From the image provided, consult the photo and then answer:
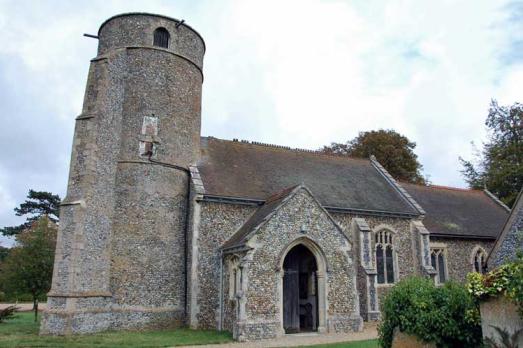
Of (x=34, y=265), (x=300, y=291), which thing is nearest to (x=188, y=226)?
(x=300, y=291)

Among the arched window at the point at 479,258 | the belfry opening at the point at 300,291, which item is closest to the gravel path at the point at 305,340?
the belfry opening at the point at 300,291

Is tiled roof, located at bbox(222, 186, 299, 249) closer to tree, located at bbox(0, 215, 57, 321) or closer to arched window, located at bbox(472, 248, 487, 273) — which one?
tree, located at bbox(0, 215, 57, 321)

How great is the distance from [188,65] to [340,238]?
10863 millimetres

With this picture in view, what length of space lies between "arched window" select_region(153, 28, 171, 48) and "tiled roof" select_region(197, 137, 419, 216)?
203 inches

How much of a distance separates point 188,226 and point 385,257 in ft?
33.1

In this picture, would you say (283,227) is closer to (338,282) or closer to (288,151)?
(338,282)

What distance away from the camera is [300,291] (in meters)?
18.1

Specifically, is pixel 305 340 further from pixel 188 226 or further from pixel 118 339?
pixel 188 226

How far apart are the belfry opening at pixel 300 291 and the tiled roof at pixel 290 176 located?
305 centimetres

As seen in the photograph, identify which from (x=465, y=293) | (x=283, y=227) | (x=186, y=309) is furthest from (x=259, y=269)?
(x=465, y=293)

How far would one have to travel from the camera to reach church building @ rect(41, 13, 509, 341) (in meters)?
15.1

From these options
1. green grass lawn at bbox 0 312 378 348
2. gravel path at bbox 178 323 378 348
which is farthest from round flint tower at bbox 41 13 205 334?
gravel path at bbox 178 323 378 348

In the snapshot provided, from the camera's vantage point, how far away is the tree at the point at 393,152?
3628 centimetres

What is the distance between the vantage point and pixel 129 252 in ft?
55.0
